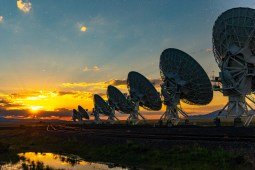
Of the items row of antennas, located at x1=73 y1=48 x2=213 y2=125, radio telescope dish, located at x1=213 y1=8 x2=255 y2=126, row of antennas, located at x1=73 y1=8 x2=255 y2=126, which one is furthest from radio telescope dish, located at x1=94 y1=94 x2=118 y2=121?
radio telescope dish, located at x1=213 y1=8 x2=255 y2=126

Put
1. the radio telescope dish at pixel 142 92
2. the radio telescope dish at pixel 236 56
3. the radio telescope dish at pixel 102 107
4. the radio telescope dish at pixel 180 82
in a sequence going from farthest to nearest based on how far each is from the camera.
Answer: the radio telescope dish at pixel 102 107 < the radio telescope dish at pixel 142 92 < the radio telescope dish at pixel 180 82 < the radio telescope dish at pixel 236 56

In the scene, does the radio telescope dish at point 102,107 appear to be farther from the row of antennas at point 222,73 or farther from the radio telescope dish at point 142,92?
the row of antennas at point 222,73

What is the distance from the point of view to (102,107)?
163375 millimetres

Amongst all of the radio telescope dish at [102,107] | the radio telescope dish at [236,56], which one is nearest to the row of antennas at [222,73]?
the radio telescope dish at [236,56]

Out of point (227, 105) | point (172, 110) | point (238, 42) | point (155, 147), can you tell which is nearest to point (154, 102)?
point (172, 110)

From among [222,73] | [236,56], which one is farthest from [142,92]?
[236,56]

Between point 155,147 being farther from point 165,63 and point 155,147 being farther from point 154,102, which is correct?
point 154,102

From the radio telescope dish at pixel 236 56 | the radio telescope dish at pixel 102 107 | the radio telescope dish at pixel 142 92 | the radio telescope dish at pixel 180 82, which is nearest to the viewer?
the radio telescope dish at pixel 236 56

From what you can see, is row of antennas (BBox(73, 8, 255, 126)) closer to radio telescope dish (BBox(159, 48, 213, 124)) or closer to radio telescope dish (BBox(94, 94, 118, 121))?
radio telescope dish (BBox(159, 48, 213, 124))

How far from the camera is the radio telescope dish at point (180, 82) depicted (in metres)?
75.0

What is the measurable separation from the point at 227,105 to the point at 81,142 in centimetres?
3990

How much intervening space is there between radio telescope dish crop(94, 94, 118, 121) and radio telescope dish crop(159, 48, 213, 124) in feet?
218

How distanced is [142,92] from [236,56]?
133 feet

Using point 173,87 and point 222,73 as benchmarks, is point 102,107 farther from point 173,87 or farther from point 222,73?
point 222,73
